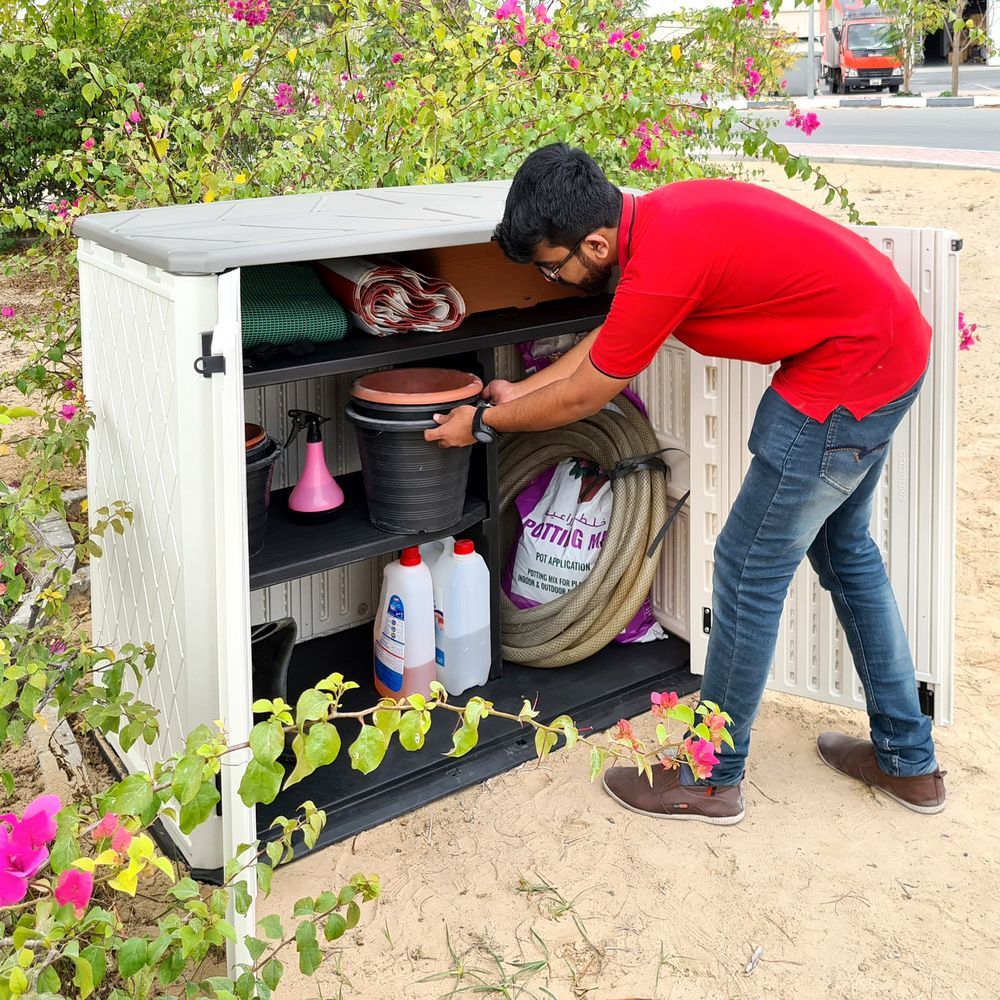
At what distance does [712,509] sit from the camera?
3.19 m

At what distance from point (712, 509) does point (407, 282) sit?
1048 mm

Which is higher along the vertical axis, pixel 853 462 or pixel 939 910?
pixel 853 462

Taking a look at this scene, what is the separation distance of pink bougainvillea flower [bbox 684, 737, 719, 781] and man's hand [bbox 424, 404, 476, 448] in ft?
3.09

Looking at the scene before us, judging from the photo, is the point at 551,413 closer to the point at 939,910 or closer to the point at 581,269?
the point at 581,269

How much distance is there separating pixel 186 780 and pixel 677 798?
1.63 m

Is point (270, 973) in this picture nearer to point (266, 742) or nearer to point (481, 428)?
point (266, 742)

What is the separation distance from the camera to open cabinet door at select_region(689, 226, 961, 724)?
272cm

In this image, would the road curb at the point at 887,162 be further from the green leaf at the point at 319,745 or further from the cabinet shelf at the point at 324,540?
the green leaf at the point at 319,745

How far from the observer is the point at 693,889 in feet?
8.66

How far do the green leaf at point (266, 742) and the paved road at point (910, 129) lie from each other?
1396 cm

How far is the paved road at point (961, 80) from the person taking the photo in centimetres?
2495

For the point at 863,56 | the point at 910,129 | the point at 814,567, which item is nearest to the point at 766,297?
the point at 814,567

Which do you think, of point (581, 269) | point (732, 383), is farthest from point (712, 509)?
point (581, 269)

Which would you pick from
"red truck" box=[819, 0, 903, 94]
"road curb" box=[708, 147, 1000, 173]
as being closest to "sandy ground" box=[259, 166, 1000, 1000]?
"road curb" box=[708, 147, 1000, 173]
